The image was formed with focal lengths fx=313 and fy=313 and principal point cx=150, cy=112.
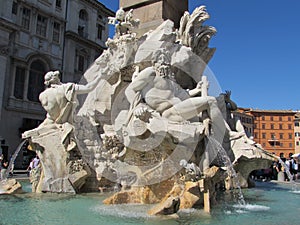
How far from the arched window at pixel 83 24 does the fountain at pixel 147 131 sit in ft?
74.8

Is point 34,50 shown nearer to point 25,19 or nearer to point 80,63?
point 25,19

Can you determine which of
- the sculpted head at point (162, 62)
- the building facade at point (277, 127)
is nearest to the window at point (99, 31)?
the sculpted head at point (162, 62)

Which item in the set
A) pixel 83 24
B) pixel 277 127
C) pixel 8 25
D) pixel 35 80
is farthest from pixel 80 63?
pixel 277 127

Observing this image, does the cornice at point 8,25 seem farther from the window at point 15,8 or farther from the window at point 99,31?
the window at point 99,31

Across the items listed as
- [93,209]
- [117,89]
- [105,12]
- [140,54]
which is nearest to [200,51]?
[140,54]

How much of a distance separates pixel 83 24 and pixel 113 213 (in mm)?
27537

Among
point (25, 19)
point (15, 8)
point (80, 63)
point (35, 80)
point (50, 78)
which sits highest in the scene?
point (15, 8)

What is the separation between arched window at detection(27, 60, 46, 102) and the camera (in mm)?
24297

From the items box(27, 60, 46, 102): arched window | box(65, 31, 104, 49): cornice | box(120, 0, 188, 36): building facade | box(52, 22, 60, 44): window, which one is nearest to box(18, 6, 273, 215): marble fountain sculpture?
box(120, 0, 188, 36): building facade

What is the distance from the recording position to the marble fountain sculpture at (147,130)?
5.03 metres

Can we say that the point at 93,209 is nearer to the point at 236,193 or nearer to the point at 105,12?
the point at 236,193

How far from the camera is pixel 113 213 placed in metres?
4.25

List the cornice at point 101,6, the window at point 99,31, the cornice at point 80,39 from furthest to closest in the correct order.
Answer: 1. the window at point 99,31
2. the cornice at point 101,6
3. the cornice at point 80,39

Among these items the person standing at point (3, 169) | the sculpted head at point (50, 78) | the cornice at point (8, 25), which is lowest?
the person standing at point (3, 169)
